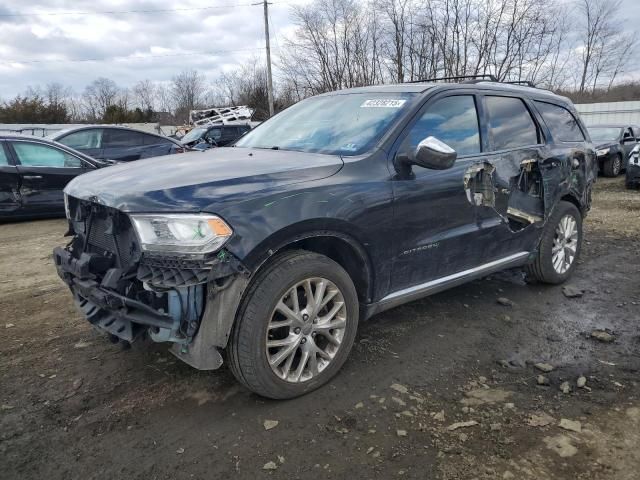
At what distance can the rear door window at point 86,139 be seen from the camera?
9.62 meters

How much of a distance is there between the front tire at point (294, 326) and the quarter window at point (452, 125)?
1060 mm

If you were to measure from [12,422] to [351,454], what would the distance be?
182 centimetres

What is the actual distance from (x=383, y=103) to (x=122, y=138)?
7.81 m

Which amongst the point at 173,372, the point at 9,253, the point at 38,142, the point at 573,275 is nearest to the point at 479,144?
the point at 573,275

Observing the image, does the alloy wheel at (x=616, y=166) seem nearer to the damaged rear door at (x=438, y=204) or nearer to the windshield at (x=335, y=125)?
the damaged rear door at (x=438, y=204)

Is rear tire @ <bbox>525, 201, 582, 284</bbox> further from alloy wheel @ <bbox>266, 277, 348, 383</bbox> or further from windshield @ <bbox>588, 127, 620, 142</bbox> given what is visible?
windshield @ <bbox>588, 127, 620, 142</bbox>

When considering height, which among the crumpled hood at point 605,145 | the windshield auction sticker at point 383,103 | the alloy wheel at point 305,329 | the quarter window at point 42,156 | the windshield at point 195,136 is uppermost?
the windshield at point 195,136

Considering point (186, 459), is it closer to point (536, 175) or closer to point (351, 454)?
point (351, 454)

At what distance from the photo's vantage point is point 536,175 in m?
4.30

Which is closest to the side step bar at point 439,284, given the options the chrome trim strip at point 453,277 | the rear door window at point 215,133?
the chrome trim strip at point 453,277

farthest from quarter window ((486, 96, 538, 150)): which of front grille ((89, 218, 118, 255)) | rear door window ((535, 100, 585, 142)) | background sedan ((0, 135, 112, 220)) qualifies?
background sedan ((0, 135, 112, 220))

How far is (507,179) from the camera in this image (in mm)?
3971

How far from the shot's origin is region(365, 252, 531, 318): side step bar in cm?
325

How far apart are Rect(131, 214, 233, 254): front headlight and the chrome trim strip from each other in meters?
1.28
